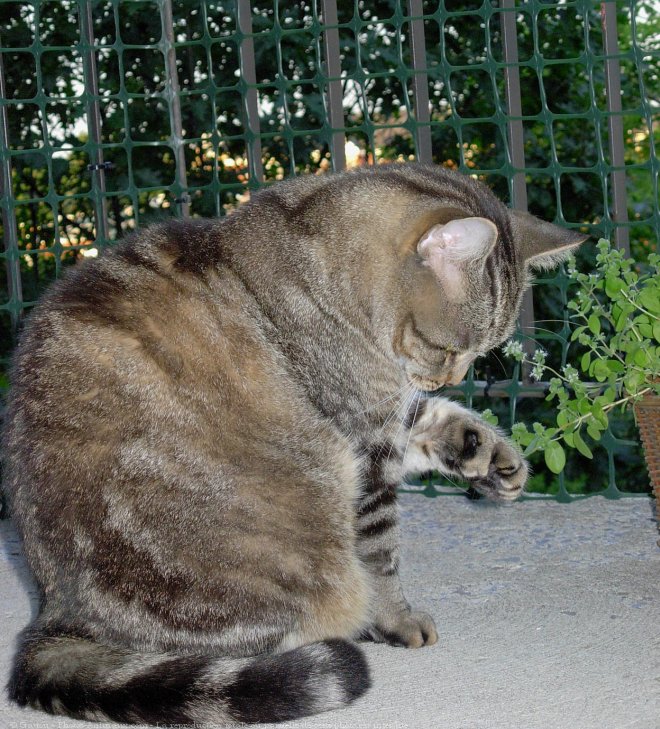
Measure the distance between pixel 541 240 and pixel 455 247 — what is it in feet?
1.14

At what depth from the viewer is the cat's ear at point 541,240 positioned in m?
2.41

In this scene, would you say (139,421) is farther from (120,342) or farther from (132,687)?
(132,687)

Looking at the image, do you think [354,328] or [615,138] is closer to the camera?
[354,328]

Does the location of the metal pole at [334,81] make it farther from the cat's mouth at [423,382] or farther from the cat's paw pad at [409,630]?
the cat's paw pad at [409,630]

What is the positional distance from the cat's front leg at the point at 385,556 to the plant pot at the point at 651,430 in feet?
2.28

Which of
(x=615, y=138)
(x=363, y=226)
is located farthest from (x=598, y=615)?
(x=615, y=138)

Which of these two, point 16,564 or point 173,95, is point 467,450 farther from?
point 173,95

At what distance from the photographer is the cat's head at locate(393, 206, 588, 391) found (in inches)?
86.2

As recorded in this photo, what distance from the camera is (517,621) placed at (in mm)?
2430

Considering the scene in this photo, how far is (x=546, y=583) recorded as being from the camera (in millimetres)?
2680

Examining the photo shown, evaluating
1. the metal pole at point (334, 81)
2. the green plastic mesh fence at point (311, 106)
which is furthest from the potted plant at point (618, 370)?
the green plastic mesh fence at point (311, 106)

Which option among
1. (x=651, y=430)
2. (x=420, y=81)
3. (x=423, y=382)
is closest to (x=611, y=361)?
(x=651, y=430)

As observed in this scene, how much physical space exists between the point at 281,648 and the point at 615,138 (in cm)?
229

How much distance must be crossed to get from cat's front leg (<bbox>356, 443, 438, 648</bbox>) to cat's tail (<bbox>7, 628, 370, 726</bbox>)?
1.14 ft
